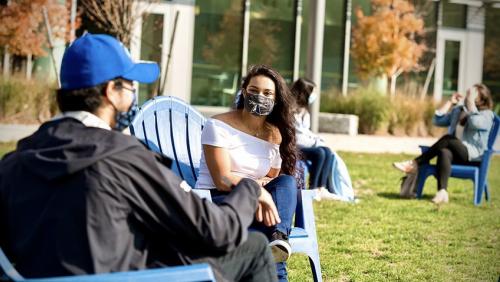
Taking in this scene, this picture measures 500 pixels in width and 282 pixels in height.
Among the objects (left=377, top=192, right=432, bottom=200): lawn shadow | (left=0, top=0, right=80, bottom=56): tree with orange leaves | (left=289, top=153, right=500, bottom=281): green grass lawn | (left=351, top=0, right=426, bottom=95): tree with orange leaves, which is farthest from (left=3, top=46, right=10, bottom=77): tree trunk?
(left=351, top=0, right=426, bottom=95): tree with orange leaves

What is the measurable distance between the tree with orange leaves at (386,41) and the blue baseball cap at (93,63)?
23.0 m

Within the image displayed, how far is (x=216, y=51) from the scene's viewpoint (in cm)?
2498

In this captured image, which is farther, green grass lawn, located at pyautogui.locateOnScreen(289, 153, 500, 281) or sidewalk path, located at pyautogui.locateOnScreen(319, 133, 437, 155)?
sidewalk path, located at pyautogui.locateOnScreen(319, 133, 437, 155)

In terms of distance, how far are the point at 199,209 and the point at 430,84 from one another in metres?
26.2

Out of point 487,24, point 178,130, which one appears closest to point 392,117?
point 487,24

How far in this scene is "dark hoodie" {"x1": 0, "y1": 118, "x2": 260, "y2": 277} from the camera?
2822mm

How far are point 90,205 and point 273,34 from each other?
23.4m

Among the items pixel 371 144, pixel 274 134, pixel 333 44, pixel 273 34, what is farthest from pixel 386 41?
pixel 274 134

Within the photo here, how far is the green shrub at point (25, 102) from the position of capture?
1755cm

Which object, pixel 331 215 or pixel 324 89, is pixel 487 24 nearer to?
pixel 324 89

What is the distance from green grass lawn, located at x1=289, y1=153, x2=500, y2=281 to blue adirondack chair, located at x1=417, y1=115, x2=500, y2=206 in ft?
0.55

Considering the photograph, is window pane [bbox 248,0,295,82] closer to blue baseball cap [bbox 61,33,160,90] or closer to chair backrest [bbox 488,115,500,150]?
chair backrest [bbox 488,115,500,150]

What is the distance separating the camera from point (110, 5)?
1892cm

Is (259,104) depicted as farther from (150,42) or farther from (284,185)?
(150,42)
